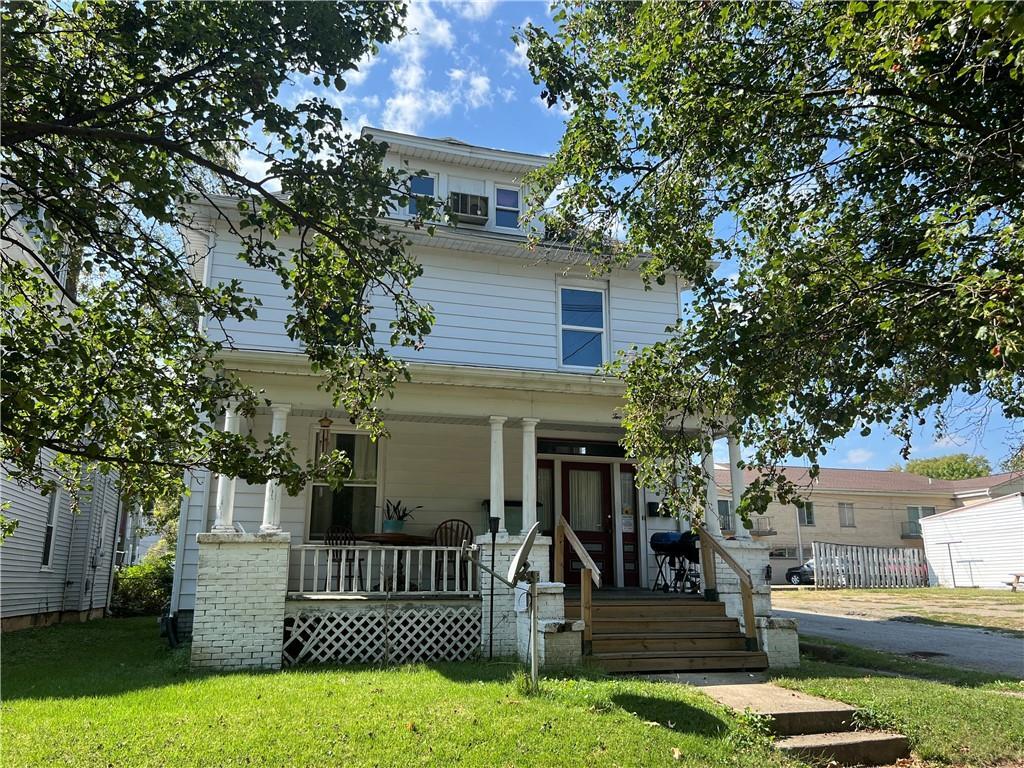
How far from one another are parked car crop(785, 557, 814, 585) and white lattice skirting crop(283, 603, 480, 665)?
79.1 ft

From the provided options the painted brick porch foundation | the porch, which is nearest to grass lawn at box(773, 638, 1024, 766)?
the porch

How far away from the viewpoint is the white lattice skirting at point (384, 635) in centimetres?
917

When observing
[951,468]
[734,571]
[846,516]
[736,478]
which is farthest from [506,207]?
[951,468]

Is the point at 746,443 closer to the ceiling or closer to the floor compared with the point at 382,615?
closer to the ceiling

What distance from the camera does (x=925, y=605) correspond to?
18.2 m

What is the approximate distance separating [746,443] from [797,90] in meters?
2.77

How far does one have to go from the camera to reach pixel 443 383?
402 inches

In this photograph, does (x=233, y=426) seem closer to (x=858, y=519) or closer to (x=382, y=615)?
(x=382, y=615)

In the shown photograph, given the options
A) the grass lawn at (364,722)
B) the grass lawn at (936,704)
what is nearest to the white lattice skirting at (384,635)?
the grass lawn at (364,722)

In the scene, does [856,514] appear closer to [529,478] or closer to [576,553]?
[529,478]

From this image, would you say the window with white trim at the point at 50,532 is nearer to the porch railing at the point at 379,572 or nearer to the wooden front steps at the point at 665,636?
the porch railing at the point at 379,572

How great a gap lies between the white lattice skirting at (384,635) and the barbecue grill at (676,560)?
335 cm

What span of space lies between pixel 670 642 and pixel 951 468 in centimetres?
6321

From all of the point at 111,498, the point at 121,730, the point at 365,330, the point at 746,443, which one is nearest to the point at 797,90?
the point at 746,443
